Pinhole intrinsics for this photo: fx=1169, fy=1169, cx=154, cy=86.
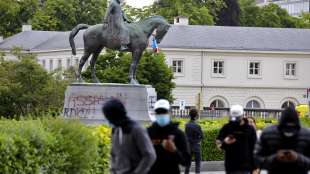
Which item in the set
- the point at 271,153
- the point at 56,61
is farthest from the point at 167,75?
the point at 271,153

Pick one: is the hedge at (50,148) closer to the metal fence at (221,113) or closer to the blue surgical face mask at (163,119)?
the blue surgical face mask at (163,119)

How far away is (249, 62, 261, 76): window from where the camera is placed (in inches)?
3686

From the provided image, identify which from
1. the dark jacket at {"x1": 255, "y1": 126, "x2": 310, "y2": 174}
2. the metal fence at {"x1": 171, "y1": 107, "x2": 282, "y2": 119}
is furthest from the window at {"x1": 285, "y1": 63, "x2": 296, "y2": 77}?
the dark jacket at {"x1": 255, "y1": 126, "x2": 310, "y2": 174}

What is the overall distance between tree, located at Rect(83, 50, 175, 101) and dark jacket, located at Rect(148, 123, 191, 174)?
58.5 meters

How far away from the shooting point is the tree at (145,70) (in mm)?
73750

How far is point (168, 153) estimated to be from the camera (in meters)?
14.6

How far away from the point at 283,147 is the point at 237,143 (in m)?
4.40

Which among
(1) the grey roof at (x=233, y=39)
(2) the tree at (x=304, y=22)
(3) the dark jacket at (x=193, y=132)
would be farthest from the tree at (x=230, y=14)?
(3) the dark jacket at (x=193, y=132)

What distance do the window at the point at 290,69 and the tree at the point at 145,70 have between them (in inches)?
786

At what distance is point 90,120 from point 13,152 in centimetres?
1457

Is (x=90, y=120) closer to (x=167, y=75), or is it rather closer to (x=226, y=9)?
(x=167, y=75)

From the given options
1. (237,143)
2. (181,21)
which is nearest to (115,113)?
(237,143)

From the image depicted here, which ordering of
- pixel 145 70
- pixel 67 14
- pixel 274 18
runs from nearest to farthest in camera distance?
pixel 145 70, pixel 67 14, pixel 274 18

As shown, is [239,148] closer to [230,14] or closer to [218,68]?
[218,68]
